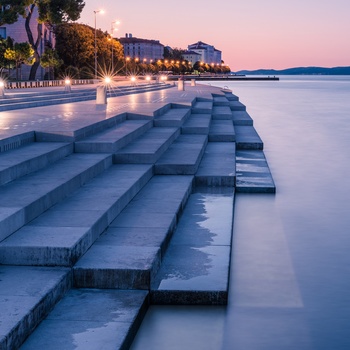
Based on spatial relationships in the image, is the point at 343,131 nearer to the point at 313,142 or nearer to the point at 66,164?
the point at 313,142

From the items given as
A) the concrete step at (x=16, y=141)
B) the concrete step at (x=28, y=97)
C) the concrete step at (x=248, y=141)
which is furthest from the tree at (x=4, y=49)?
the concrete step at (x=16, y=141)

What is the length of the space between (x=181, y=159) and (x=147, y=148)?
2.28 ft

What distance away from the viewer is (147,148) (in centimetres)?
1276

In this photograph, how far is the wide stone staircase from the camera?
5.47m

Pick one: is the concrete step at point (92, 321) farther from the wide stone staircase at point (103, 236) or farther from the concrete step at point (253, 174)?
the concrete step at point (253, 174)

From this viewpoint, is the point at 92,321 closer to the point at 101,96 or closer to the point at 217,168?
the point at 217,168

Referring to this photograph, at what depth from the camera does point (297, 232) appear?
976 cm

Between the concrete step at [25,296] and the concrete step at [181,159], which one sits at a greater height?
the concrete step at [25,296]

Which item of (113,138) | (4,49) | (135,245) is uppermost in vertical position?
(4,49)

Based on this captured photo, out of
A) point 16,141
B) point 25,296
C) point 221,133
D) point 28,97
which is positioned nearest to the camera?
point 25,296

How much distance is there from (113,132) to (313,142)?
41.3 ft

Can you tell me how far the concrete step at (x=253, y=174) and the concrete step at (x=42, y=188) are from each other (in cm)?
307

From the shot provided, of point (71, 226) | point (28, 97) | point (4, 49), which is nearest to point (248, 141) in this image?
point (28, 97)

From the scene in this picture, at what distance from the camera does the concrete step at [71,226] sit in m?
6.27
